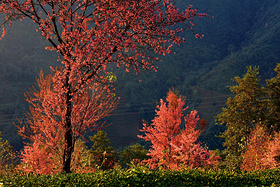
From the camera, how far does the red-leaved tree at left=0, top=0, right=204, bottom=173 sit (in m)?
6.73

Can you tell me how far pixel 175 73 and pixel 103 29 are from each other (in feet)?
556

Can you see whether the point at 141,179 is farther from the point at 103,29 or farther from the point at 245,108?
the point at 245,108

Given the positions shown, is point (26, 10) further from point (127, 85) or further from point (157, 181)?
point (127, 85)

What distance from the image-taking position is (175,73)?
570 ft

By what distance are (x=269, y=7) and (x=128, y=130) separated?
5808 inches

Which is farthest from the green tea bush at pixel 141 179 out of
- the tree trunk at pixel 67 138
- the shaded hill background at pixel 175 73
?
the shaded hill background at pixel 175 73


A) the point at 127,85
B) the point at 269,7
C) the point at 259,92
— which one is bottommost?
the point at 259,92

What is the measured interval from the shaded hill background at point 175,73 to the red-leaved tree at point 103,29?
121 m

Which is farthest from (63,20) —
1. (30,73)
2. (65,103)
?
(30,73)

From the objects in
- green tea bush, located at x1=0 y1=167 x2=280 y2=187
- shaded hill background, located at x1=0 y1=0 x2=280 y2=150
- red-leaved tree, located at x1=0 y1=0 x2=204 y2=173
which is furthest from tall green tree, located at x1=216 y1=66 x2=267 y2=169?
shaded hill background, located at x1=0 y1=0 x2=280 y2=150

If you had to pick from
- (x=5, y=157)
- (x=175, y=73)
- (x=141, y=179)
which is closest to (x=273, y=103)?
(x=141, y=179)

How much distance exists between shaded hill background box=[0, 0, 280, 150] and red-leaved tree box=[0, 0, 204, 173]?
121455 millimetres

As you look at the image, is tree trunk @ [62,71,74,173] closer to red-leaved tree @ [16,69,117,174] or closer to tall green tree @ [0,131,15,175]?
red-leaved tree @ [16,69,117,174]

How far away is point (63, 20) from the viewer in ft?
23.0
